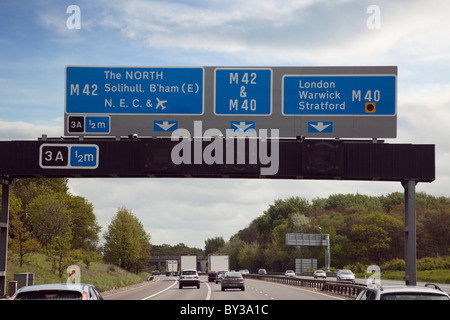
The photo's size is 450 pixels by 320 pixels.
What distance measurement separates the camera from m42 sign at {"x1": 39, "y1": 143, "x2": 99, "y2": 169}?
27.0 m

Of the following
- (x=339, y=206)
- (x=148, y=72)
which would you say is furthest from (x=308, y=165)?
(x=339, y=206)

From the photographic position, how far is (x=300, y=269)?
111m

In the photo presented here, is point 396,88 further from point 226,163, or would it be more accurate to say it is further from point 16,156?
point 16,156

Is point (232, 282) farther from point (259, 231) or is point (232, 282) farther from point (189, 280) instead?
point (259, 231)

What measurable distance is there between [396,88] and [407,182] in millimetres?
3911

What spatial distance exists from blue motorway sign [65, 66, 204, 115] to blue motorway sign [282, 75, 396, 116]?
380 cm

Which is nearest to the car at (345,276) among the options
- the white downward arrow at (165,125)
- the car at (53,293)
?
the white downward arrow at (165,125)

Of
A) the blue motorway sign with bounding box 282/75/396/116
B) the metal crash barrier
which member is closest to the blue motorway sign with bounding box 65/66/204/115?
the blue motorway sign with bounding box 282/75/396/116

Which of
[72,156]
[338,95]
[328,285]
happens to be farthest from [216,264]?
[338,95]

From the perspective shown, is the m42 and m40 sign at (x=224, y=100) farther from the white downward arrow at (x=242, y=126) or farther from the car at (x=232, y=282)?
the car at (x=232, y=282)

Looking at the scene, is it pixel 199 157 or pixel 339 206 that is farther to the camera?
pixel 339 206

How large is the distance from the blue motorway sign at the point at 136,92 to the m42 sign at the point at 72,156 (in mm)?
1480

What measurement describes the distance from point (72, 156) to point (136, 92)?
3734 millimetres
